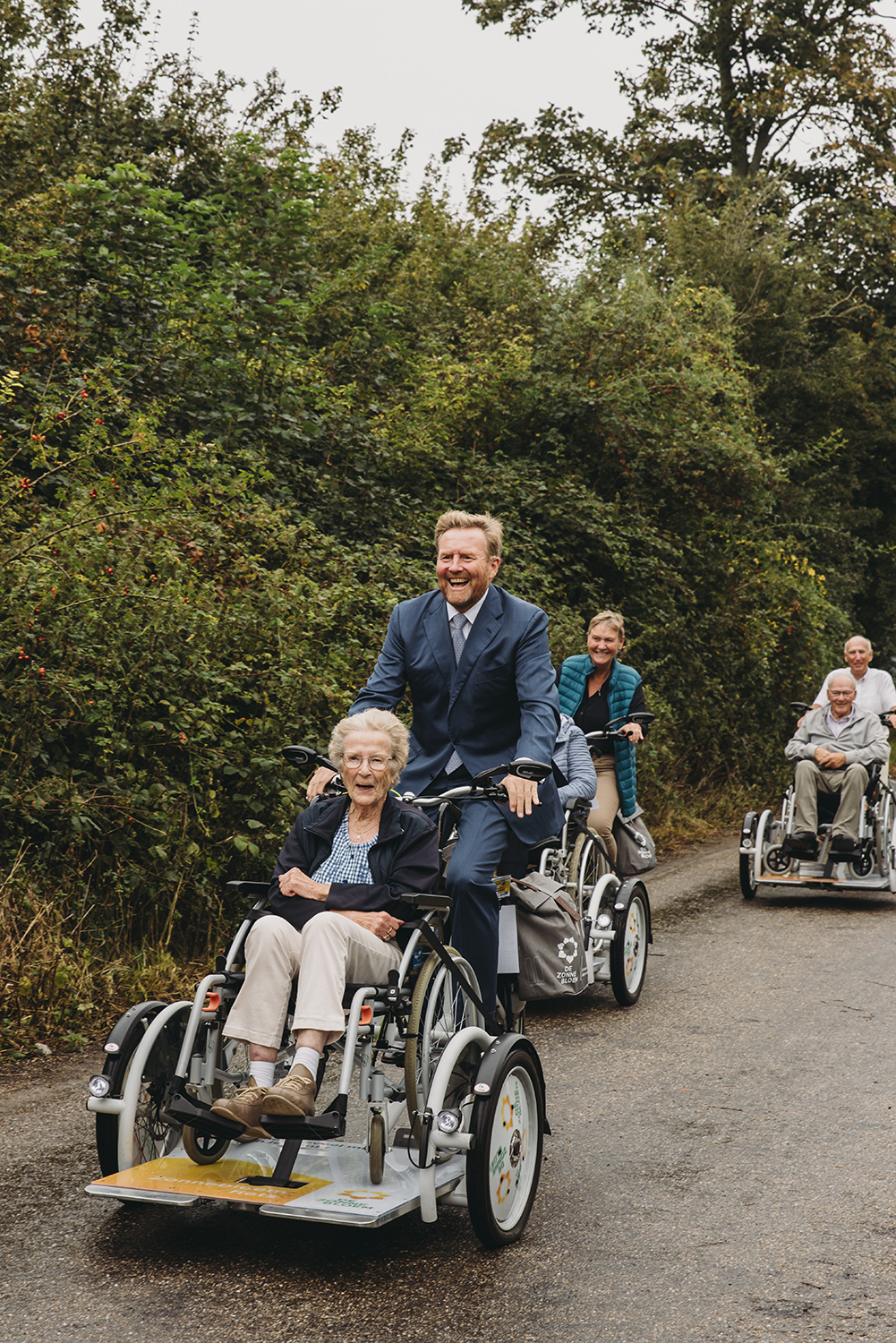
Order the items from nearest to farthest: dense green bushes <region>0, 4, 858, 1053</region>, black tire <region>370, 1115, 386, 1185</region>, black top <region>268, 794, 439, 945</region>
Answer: black tire <region>370, 1115, 386, 1185</region>, black top <region>268, 794, 439, 945</region>, dense green bushes <region>0, 4, 858, 1053</region>

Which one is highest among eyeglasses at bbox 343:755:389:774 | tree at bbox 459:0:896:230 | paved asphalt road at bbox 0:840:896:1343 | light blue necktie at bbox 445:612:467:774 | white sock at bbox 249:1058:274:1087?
tree at bbox 459:0:896:230

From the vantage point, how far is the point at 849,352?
22578mm

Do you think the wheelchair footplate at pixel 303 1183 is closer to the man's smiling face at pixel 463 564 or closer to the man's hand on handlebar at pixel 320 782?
the man's hand on handlebar at pixel 320 782

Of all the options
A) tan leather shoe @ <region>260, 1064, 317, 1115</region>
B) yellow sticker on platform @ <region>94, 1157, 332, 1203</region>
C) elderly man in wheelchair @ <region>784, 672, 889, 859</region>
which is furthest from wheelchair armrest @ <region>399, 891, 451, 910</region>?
elderly man in wheelchair @ <region>784, 672, 889, 859</region>

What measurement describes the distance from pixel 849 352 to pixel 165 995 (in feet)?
63.9

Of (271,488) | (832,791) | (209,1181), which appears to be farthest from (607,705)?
(209,1181)

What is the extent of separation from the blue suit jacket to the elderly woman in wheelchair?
524mm

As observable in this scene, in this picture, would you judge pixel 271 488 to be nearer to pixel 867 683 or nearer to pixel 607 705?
pixel 607 705

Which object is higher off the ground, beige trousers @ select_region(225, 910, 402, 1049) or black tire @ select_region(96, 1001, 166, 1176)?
beige trousers @ select_region(225, 910, 402, 1049)

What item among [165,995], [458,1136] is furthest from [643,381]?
[458,1136]

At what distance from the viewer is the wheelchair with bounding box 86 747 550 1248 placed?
362cm

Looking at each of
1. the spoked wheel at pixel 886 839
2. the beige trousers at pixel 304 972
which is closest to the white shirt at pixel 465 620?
the beige trousers at pixel 304 972

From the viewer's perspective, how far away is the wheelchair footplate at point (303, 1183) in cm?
350

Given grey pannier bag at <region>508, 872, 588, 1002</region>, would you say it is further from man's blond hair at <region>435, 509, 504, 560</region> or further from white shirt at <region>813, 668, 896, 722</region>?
white shirt at <region>813, 668, 896, 722</region>
